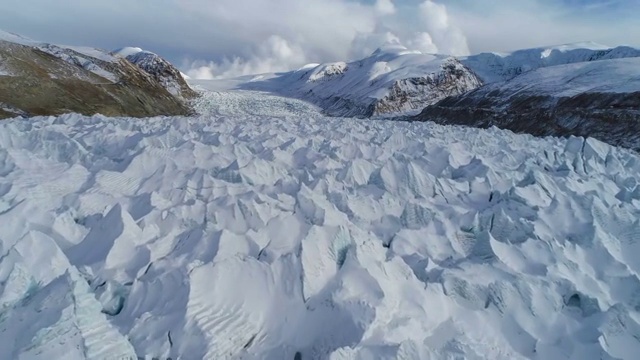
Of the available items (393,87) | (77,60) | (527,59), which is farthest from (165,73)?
(527,59)

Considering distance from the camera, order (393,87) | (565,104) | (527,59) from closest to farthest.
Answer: (565,104), (393,87), (527,59)

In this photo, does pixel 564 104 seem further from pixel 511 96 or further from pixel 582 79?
pixel 511 96

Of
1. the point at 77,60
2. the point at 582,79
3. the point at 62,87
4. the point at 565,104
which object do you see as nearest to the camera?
the point at 62,87

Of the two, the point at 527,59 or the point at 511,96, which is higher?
the point at 511,96

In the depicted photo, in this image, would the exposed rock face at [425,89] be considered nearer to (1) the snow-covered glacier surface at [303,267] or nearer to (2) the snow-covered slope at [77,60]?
(2) the snow-covered slope at [77,60]

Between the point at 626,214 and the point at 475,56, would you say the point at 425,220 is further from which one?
the point at 475,56

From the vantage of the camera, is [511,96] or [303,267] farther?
[511,96]

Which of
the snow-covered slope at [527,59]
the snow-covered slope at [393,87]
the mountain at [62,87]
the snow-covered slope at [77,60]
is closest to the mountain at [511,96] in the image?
the snow-covered slope at [393,87]
